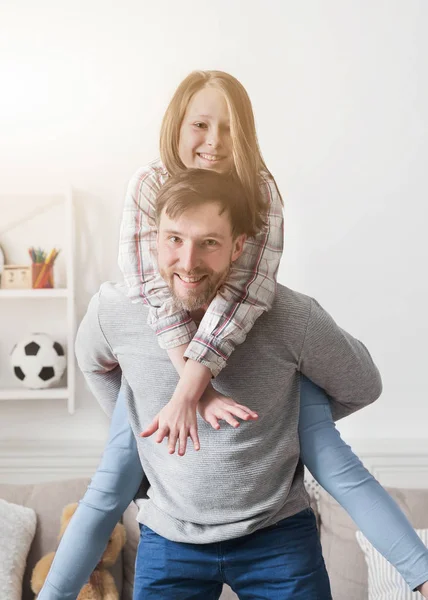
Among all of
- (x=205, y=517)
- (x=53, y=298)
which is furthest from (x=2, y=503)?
(x=205, y=517)

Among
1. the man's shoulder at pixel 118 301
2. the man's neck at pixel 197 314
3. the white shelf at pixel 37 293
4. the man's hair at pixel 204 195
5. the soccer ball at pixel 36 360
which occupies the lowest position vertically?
the soccer ball at pixel 36 360

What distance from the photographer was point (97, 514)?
1.34m

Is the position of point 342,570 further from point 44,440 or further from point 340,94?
point 340,94

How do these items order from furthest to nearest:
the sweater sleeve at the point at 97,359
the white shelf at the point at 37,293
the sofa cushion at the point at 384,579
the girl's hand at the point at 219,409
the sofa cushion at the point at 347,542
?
1. the white shelf at the point at 37,293
2. the sofa cushion at the point at 347,542
3. the sofa cushion at the point at 384,579
4. the sweater sleeve at the point at 97,359
5. the girl's hand at the point at 219,409

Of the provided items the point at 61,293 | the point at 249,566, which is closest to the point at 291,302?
the point at 249,566

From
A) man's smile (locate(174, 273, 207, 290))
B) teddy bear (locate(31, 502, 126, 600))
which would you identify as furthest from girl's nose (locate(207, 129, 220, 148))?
teddy bear (locate(31, 502, 126, 600))

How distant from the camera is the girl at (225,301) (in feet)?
3.65

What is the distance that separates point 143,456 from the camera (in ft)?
4.35

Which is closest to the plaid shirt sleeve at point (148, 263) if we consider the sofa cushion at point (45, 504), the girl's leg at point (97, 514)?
the girl's leg at point (97, 514)

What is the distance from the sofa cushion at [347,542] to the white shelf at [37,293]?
1.06 m

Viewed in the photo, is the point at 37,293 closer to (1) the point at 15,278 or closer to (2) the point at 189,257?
(1) the point at 15,278

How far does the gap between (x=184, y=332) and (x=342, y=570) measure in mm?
1343

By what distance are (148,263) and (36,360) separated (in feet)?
4.68

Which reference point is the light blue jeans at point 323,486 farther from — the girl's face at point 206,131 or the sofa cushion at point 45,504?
the sofa cushion at point 45,504
